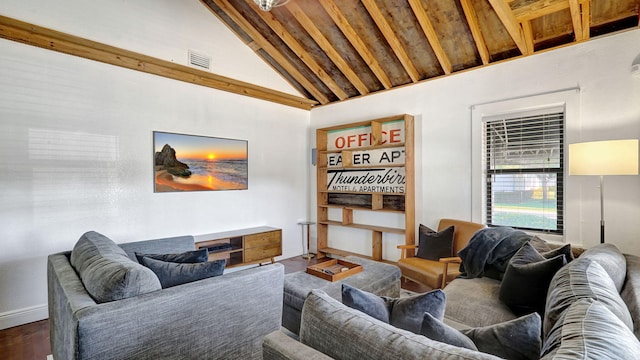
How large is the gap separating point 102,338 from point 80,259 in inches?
32.1

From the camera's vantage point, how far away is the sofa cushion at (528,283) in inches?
71.8

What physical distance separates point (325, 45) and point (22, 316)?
4.43 meters

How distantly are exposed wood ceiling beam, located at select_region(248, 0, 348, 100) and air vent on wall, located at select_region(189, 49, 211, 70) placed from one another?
94cm

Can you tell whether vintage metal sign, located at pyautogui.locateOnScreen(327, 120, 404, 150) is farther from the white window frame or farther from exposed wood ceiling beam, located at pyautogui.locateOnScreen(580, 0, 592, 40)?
exposed wood ceiling beam, located at pyautogui.locateOnScreen(580, 0, 592, 40)

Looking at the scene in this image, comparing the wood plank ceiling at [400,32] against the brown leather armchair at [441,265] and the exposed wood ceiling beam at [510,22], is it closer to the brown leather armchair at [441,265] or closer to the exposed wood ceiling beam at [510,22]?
the exposed wood ceiling beam at [510,22]

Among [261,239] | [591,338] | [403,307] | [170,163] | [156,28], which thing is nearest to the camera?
[591,338]

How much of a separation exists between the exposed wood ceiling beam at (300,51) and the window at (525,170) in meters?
2.26

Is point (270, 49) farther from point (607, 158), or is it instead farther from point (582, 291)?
point (582, 291)

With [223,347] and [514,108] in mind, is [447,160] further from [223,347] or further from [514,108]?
[223,347]

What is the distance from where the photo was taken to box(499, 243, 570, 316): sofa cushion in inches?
71.8

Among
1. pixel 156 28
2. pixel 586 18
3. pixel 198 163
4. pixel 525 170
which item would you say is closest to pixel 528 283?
pixel 525 170

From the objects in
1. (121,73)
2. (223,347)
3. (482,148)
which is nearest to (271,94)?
(121,73)

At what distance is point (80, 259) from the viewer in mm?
1900

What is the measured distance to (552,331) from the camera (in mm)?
1086
